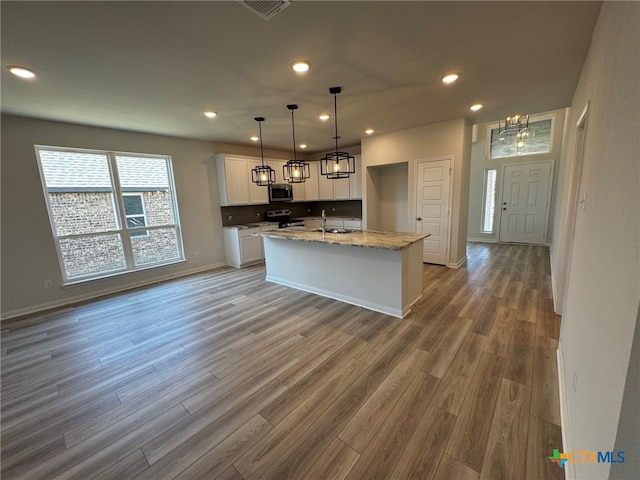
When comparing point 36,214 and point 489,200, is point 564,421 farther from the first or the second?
point 489,200

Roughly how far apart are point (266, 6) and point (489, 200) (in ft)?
24.0

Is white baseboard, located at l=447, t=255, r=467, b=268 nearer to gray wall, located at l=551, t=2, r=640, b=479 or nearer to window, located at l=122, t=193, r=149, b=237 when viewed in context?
gray wall, located at l=551, t=2, r=640, b=479

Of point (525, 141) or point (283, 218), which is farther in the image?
point (283, 218)

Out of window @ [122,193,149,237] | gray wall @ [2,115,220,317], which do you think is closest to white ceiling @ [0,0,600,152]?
gray wall @ [2,115,220,317]

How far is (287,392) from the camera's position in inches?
78.2

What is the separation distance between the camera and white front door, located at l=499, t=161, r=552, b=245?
6.20m

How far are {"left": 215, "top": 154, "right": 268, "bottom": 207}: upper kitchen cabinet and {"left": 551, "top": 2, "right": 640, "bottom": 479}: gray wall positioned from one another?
17.8ft

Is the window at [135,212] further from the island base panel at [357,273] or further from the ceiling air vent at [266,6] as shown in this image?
the ceiling air vent at [266,6]

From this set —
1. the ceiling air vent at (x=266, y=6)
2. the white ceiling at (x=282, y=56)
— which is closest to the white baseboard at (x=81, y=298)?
the white ceiling at (x=282, y=56)

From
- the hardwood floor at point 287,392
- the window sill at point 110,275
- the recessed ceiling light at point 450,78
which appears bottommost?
the hardwood floor at point 287,392

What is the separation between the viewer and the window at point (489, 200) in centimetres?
685

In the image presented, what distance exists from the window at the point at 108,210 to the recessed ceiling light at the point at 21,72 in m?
1.89

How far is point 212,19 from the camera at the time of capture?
69.1 inches

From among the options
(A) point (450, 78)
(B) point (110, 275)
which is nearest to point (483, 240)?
(A) point (450, 78)
